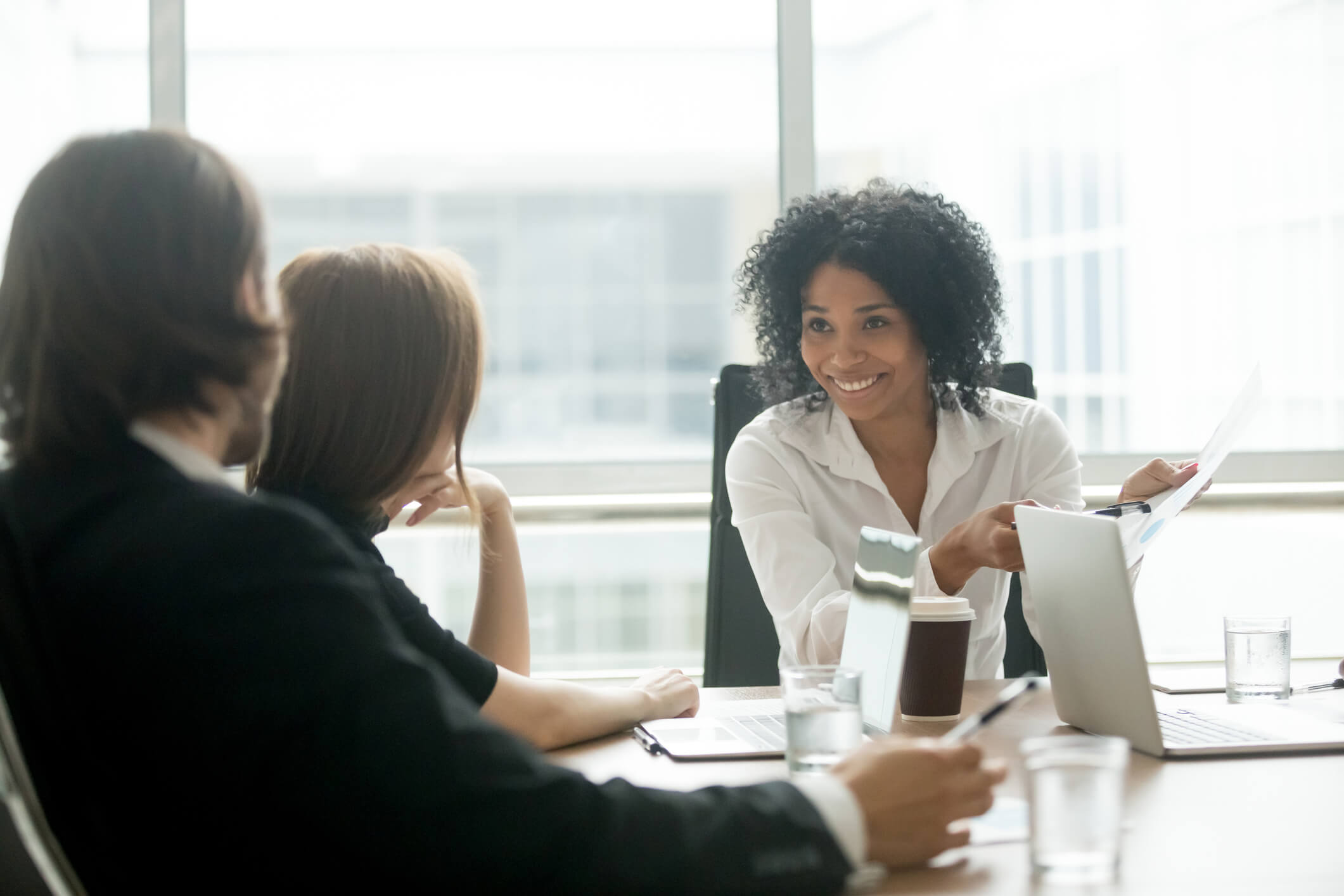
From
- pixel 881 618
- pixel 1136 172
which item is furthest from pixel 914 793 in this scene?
pixel 1136 172

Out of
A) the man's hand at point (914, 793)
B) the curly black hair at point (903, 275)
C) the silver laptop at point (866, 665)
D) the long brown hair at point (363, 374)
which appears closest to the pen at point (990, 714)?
the man's hand at point (914, 793)

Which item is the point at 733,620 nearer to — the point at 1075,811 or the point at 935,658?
the point at 935,658

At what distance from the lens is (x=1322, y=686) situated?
150cm

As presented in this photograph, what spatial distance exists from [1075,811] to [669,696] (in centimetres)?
62

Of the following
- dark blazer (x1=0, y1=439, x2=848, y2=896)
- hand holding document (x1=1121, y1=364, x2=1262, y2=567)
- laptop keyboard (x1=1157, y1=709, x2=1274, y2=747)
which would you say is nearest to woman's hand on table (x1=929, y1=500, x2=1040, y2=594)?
hand holding document (x1=1121, y1=364, x2=1262, y2=567)

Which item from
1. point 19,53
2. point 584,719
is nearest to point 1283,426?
point 584,719

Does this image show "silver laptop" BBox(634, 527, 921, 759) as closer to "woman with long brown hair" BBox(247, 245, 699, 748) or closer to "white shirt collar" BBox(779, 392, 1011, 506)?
"woman with long brown hair" BBox(247, 245, 699, 748)

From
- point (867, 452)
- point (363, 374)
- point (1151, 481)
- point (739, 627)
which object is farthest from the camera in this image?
point (867, 452)

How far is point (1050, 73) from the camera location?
3039 millimetres

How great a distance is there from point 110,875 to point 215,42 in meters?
2.58

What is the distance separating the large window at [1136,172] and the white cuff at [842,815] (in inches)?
91.1

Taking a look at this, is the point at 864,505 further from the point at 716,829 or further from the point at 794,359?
the point at 716,829

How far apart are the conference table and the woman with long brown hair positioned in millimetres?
62

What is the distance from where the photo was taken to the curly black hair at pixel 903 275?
212cm
